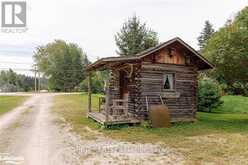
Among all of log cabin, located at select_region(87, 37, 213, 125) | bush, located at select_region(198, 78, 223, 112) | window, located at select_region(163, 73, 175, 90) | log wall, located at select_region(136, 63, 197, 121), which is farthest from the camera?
bush, located at select_region(198, 78, 223, 112)

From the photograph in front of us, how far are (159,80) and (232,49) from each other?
13.8 feet

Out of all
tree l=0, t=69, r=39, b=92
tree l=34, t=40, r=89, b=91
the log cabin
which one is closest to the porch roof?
the log cabin

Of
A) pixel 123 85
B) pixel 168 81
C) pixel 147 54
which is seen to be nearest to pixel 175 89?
pixel 168 81

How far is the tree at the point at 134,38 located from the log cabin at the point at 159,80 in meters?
20.1

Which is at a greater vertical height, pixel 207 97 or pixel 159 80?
pixel 159 80

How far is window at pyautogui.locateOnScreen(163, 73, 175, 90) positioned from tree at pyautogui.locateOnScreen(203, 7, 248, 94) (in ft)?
9.00

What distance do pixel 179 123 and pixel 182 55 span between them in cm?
382

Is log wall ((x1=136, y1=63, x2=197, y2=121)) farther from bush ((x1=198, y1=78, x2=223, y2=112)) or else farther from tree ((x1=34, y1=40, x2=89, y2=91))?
tree ((x1=34, y1=40, x2=89, y2=91))

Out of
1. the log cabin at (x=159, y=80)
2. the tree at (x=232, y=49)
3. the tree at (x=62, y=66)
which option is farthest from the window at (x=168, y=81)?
the tree at (x=62, y=66)

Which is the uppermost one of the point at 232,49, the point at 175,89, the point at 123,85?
the point at 232,49

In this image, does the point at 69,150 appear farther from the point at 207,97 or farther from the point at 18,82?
the point at 18,82

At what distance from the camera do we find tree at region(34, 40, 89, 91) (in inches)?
2333

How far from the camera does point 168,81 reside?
15961mm

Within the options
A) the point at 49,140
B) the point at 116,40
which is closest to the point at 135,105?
the point at 49,140
